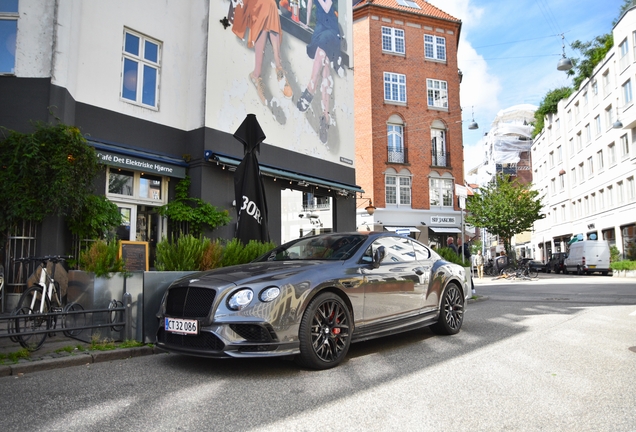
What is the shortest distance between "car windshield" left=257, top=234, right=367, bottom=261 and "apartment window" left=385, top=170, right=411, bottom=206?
26343 mm

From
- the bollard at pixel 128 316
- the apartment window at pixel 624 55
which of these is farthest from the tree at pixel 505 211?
the bollard at pixel 128 316

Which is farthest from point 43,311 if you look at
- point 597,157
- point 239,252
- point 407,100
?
point 597,157

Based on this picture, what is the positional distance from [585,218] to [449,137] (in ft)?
63.2

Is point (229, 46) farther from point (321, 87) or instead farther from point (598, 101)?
point (598, 101)

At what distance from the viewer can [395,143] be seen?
3341 cm

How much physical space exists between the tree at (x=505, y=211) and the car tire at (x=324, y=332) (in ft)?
112

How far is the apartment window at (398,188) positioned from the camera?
32.7 m

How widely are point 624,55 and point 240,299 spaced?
1587 inches

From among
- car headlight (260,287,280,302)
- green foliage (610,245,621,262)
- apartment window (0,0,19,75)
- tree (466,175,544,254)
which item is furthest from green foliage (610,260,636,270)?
apartment window (0,0,19,75)

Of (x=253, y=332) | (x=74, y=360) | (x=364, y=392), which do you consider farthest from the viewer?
(x=74, y=360)

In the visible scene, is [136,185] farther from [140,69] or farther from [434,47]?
[434,47]

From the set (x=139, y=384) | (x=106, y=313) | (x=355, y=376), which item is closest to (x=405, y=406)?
(x=355, y=376)

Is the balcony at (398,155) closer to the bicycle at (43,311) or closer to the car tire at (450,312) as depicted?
the car tire at (450,312)

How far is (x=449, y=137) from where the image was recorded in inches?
1375
